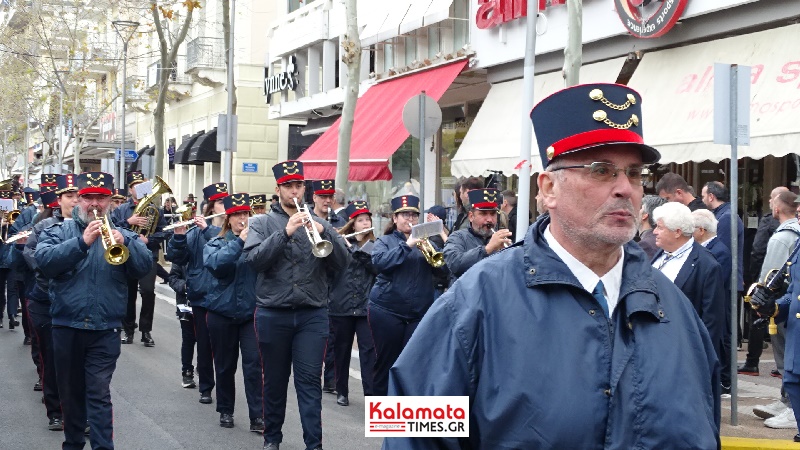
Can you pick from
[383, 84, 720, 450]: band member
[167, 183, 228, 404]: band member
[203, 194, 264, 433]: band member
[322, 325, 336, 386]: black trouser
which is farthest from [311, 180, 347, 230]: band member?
[383, 84, 720, 450]: band member

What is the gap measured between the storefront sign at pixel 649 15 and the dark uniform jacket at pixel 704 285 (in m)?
6.97

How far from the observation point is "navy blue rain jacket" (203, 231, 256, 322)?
922cm

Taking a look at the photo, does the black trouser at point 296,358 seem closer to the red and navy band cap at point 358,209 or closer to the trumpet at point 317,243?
the trumpet at point 317,243

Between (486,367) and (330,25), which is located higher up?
(330,25)

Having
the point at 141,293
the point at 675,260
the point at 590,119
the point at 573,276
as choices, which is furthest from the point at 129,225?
the point at 573,276

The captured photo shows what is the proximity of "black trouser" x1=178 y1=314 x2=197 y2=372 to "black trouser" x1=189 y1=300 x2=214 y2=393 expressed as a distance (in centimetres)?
61

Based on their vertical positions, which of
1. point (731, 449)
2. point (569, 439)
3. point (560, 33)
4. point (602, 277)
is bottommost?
point (731, 449)

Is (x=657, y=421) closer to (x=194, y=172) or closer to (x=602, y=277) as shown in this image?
(x=602, y=277)

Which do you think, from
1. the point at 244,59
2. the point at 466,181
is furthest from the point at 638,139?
the point at 244,59

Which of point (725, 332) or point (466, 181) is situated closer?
point (725, 332)

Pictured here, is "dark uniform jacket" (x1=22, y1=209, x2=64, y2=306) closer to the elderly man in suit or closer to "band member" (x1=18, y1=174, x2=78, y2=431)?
"band member" (x1=18, y1=174, x2=78, y2=431)

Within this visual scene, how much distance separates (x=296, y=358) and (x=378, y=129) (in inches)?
515

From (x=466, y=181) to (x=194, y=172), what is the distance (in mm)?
32446

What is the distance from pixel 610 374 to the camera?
108 inches
